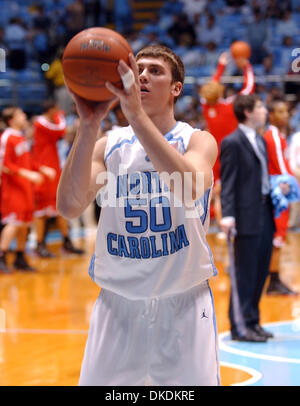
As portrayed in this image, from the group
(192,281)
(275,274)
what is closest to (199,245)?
(192,281)

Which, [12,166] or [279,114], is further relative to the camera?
[12,166]

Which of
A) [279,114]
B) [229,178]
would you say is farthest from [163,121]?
[279,114]

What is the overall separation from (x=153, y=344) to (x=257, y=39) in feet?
39.2

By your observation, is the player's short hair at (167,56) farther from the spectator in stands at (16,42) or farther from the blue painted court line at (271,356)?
the spectator in stands at (16,42)

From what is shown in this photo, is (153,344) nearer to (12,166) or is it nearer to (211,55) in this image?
(12,166)

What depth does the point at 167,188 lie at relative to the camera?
2.73 meters

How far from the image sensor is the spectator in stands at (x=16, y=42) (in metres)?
15.2

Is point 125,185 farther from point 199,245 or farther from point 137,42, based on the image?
point 137,42

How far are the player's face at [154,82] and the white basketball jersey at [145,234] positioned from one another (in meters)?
0.14

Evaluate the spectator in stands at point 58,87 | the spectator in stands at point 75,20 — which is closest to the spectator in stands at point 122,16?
the spectator in stands at point 75,20

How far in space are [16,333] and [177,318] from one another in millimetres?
3775

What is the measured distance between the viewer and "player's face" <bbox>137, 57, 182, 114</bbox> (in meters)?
2.72

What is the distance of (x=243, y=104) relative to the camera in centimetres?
584

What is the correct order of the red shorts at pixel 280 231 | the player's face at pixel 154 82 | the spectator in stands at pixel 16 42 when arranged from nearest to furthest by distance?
the player's face at pixel 154 82 → the red shorts at pixel 280 231 → the spectator in stands at pixel 16 42
